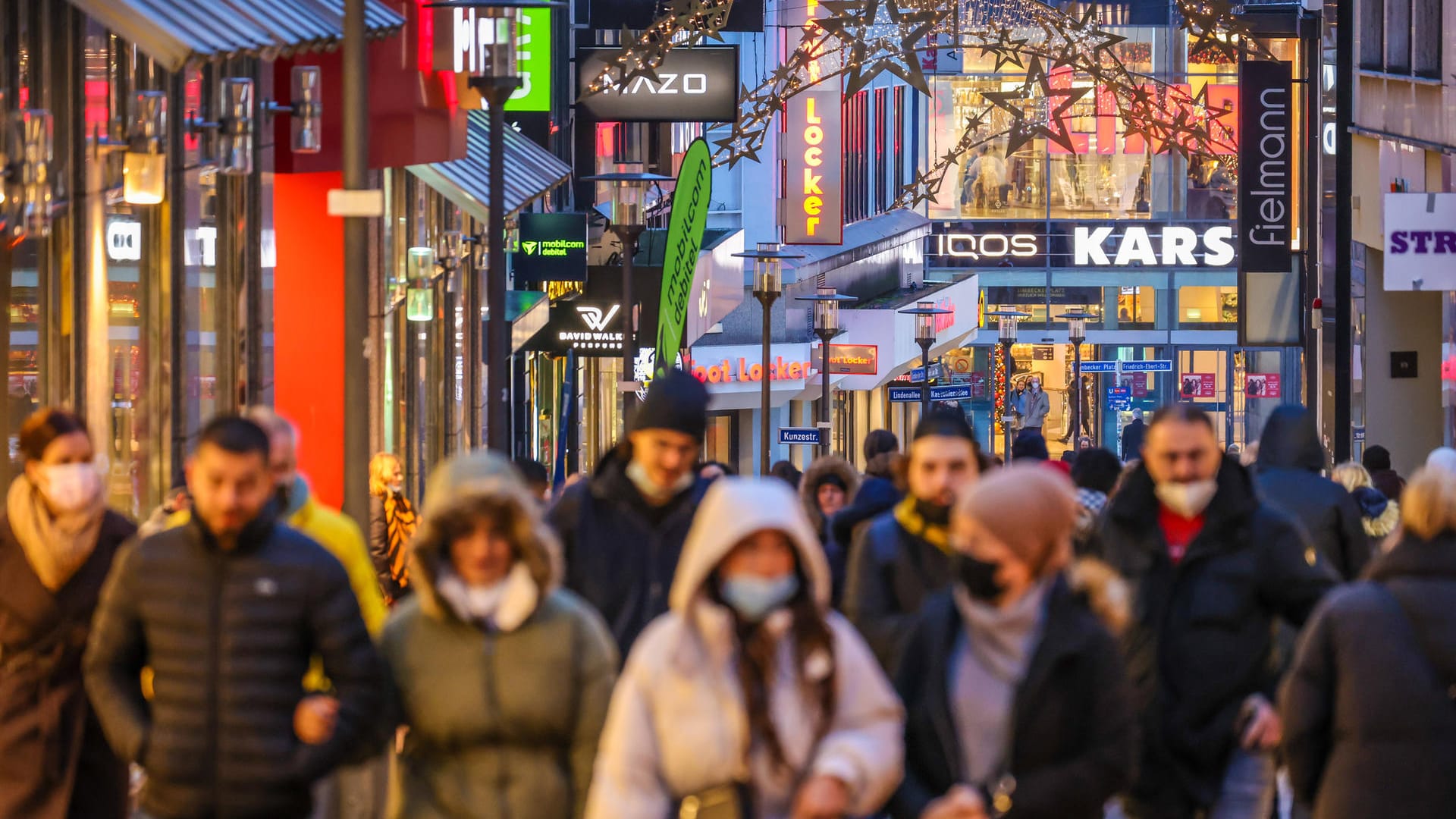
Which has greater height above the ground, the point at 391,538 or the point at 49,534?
the point at 49,534

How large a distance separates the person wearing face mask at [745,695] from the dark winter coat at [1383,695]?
1.96 m

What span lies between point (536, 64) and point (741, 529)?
22980mm

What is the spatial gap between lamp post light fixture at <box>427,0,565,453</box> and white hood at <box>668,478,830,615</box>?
31.2 feet

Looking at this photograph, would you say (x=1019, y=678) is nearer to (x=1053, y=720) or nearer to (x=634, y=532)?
(x=1053, y=720)

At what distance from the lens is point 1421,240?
2256 centimetres

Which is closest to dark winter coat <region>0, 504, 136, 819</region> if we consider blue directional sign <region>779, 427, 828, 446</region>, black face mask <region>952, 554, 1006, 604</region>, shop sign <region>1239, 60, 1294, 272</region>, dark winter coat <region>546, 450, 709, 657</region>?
dark winter coat <region>546, 450, 709, 657</region>

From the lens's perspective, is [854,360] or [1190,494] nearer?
[1190,494]

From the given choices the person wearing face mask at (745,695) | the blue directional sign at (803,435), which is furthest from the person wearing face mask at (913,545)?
the blue directional sign at (803,435)

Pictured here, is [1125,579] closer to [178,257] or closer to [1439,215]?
[178,257]

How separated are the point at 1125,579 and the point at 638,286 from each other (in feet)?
81.9

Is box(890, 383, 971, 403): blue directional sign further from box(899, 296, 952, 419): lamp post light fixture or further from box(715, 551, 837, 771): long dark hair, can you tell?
box(715, 551, 837, 771): long dark hair

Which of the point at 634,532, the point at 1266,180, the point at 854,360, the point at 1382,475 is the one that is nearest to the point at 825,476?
the point at 634,532

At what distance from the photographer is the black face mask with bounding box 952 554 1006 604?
525 centimetres

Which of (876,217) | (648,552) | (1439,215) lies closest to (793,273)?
(876,217)
